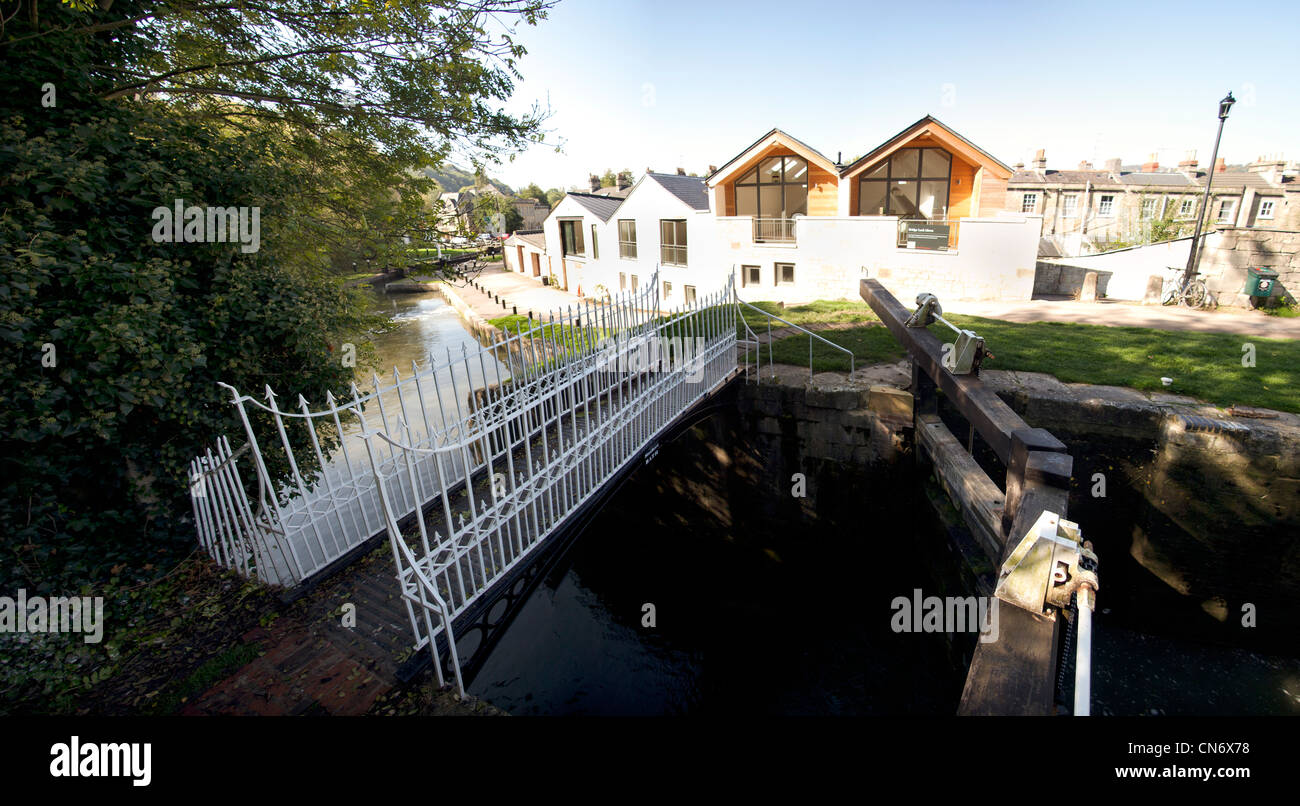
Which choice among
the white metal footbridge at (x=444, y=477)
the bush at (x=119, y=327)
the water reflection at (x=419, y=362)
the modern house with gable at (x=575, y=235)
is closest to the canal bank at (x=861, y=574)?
the white metal footbridge at (x=444, y=477)

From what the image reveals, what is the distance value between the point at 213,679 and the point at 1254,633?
11.1 metres

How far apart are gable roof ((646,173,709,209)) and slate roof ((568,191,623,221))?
3.72 m

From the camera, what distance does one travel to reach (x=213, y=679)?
3479mm

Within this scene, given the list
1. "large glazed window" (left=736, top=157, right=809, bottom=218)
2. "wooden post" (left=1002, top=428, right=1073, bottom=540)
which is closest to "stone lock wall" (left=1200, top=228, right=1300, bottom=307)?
"large glazed window" (left=736, top=157, right=809, bottom=218)

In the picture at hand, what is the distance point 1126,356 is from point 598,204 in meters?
24.3

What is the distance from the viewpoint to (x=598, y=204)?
91.5 feet

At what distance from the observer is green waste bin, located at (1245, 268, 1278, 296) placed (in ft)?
37.2

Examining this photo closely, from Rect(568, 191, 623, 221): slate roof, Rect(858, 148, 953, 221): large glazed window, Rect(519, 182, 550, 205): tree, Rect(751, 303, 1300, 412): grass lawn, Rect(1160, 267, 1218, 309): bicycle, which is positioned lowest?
Rect(751, 303, 1300, 412): grass lawn

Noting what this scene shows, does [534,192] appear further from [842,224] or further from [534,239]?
[842,224]

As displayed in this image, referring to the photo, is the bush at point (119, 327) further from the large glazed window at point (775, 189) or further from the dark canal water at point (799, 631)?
the large glazed window at point (775, 189)

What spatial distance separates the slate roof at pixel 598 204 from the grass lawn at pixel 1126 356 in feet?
61.8

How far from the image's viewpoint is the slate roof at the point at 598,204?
26891 mm

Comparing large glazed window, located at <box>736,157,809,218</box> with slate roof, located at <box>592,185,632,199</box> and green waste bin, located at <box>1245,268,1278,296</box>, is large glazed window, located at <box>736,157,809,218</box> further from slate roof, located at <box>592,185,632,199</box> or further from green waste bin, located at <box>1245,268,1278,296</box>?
green waste bin, located at <box>1245,268,1278,296</box>
